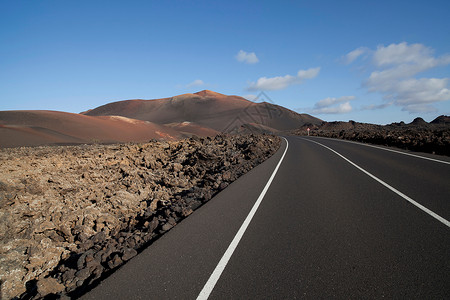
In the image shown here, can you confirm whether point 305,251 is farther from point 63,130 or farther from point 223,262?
point 63,130

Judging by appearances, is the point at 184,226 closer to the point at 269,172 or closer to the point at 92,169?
the point at 269,172

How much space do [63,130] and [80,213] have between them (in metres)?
24.3

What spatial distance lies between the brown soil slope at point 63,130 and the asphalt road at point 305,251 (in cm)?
2014

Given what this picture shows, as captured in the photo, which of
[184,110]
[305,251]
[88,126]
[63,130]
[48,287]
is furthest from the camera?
[184,110]

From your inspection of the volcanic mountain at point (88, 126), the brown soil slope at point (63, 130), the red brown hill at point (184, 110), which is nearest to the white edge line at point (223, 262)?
the volcanic mountain at point (88, 126)

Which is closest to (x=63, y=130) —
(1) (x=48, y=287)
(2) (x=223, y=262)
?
(1) (x=48, y=287)

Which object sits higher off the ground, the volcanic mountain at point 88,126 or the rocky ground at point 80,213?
the volcanic mountain at point 88,126

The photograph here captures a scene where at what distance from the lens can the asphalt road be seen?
9.70 ft

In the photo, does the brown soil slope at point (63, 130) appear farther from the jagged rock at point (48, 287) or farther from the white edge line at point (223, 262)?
the white edge line at point (223, 262)

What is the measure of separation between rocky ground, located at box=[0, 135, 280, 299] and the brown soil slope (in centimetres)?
1234

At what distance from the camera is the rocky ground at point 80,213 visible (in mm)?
4277

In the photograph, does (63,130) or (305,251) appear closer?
(305,251)

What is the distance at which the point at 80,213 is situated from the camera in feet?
23.3

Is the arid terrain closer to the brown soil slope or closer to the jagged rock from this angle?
the jagged rock
